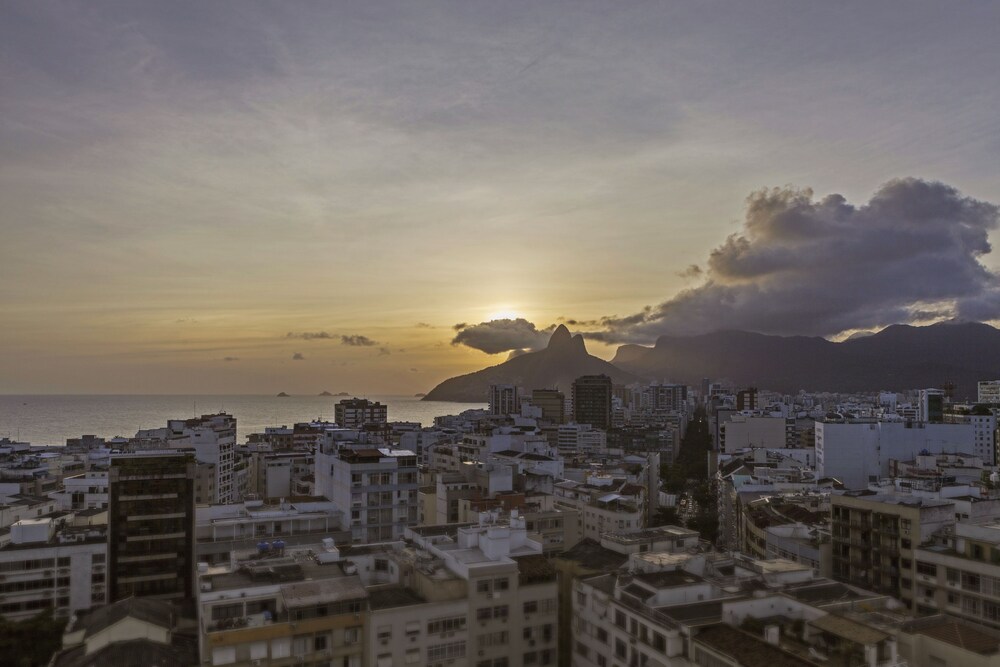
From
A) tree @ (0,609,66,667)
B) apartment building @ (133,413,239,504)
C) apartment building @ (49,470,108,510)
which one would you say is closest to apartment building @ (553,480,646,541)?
tree @ (0,609,66,667)

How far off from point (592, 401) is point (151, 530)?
494 ft

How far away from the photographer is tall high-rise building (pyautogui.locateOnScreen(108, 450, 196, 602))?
129ft

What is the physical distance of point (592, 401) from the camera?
7264 inches

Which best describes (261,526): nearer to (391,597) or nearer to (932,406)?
(391,597)

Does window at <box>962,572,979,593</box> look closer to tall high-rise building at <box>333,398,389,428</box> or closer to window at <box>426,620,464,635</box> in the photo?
window at <box>426,620,464,635</box>

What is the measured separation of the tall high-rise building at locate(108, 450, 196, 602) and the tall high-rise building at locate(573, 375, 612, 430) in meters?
146

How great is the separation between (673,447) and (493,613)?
111m

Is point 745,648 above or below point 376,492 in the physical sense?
below

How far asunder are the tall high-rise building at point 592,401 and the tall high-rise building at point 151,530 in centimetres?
14614

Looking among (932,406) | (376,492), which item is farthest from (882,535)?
→ (932,406)

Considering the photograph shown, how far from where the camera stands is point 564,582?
31.1 metres

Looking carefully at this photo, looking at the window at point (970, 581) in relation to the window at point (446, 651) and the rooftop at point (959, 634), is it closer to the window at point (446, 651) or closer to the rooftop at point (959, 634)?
the rooftop at point (959, 634)

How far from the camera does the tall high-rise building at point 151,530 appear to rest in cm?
3934

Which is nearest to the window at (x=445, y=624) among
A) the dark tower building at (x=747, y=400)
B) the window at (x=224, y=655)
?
the window at (x=224, y=655)
